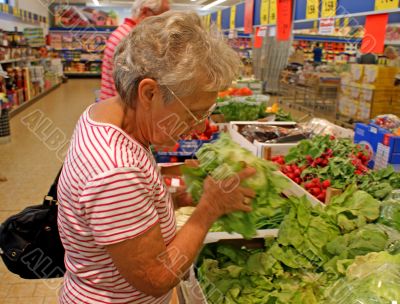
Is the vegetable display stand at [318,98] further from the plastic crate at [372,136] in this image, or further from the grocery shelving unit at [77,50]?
the grocery shelving unit at [77,50]

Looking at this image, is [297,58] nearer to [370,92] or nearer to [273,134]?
[370,92]

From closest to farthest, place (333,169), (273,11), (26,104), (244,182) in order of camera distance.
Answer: (244,182)
(333,169)
(273,11)
(26,104)

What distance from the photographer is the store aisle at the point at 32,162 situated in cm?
320

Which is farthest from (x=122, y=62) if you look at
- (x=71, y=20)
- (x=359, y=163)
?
(x=71, y=20)

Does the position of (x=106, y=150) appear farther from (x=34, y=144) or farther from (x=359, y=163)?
(x=34, y=144)

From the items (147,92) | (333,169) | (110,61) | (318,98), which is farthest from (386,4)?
(318,98)

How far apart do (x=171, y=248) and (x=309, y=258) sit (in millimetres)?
875

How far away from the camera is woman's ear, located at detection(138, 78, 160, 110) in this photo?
3.65 ft

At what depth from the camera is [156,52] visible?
43.4 inches

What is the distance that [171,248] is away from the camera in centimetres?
122

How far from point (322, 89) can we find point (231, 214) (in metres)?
8.39

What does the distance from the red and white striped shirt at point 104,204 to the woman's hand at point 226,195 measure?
135 mm

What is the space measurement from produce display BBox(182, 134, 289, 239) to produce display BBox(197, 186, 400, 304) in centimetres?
30

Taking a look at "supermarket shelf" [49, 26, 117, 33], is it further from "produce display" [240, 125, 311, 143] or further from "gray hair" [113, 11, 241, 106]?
"gray hair" [113, 11, 241, 106]
